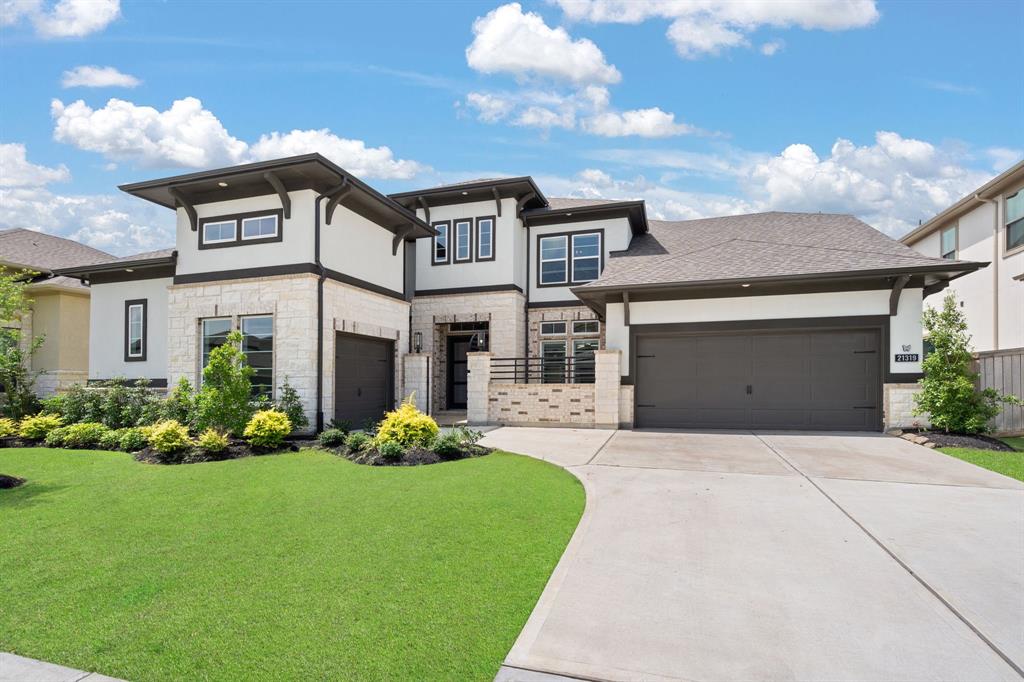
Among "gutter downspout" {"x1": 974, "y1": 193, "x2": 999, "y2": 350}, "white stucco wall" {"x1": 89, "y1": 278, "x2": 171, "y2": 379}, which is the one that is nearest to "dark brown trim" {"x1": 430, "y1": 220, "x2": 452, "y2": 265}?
"white stucco wall" {"x1": 89, "y1": 278, "x2": 171, "y2": 379}

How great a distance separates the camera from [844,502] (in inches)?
250

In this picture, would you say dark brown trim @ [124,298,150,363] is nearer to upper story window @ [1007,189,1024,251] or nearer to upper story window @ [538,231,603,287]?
upper story window @ [538,231,603,287]

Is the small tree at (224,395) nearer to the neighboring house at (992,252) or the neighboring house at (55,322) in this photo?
the neighboring house at (55,322)

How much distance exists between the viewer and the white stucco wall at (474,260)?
1744 cm

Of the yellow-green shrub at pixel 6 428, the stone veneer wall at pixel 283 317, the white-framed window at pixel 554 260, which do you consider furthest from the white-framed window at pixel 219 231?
the white-framed window at pixel 554 260

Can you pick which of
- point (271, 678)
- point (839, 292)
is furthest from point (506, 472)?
point (839, 292)

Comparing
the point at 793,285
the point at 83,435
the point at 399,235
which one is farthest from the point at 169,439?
the point at 793,285

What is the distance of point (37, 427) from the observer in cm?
1194

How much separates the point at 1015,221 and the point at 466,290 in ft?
51.1

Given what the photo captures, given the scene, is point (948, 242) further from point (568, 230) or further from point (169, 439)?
point (169, 439)

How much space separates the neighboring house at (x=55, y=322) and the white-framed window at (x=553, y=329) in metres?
14.7

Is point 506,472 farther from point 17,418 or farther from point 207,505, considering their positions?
point 17,418

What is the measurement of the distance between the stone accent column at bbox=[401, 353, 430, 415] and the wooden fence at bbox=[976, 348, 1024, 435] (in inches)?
533

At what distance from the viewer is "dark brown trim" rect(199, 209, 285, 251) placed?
494 inches
